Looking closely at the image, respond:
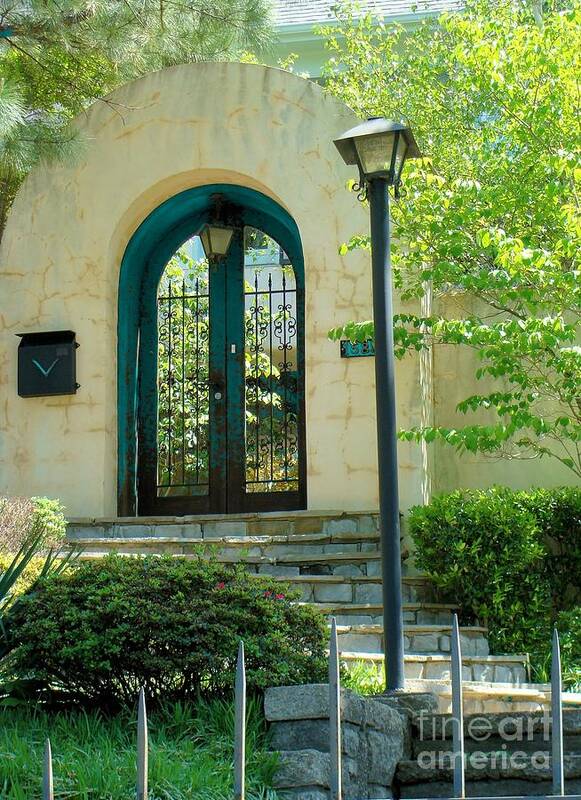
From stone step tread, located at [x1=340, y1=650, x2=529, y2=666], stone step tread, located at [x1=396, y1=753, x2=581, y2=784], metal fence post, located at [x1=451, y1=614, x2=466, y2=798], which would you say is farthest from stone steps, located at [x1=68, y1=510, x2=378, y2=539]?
metal fence post, located at [x1=451, y1=614, x2=466, y2=798]

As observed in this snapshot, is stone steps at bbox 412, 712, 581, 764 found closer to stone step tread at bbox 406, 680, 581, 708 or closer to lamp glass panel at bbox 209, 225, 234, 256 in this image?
stone step tread at bbox 406, 680, 581, 708

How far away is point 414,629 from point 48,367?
442 cm

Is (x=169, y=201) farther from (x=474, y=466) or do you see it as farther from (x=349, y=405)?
(x=474, y=466)

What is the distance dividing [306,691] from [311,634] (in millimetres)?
760

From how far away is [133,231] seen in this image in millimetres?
10398

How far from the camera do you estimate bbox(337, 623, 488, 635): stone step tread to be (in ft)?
22.7

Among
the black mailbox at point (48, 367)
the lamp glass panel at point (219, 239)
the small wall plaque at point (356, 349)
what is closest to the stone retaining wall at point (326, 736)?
the small wall plaque at point (356, 349)

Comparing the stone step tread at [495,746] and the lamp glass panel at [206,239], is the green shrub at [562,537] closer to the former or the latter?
the stone step tread at [495,746]

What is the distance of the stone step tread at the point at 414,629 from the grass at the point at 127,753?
6.53 feet

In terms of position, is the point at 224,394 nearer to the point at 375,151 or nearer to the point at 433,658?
the point at 433,658

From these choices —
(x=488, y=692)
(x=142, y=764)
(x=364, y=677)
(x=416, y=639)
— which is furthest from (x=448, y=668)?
(x=142, y=764)

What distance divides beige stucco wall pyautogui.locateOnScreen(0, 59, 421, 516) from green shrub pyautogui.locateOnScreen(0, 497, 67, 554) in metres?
1.00

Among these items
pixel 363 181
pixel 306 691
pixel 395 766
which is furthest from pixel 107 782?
pixel 363 181

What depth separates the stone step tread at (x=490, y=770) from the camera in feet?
16.1
